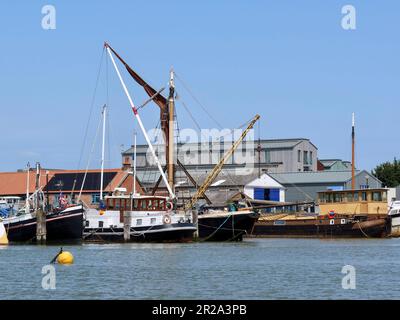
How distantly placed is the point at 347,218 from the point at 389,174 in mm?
66417

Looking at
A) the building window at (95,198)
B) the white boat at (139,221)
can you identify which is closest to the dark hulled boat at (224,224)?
the white boat at (139,221)

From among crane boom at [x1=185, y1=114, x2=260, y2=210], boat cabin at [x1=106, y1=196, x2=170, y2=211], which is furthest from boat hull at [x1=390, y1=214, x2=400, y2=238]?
boat cabin at [x1=106, y1=196, x2=170, y2=211]

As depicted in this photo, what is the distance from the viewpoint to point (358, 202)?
10131 centimetres

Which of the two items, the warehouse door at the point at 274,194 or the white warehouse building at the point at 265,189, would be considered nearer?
the white warehouse building at the point at 265,189

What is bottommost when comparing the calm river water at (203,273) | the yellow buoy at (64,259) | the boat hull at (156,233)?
the calm river water at (203,273)

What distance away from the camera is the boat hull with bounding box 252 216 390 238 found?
99.8 m

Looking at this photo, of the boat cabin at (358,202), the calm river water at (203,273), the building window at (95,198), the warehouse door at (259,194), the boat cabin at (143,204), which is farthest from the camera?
the warehouse door at (259,194)

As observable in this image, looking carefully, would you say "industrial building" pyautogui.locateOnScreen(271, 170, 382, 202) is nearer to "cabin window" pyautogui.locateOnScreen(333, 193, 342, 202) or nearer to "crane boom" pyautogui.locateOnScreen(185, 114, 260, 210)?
"cabin window" pyautogui.locateOnScreen(333, 193, 342, 202)

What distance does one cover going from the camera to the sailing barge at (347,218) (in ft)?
328

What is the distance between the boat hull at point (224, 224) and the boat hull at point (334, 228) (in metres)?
14.0

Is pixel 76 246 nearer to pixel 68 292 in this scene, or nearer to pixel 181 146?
pixel 68 292

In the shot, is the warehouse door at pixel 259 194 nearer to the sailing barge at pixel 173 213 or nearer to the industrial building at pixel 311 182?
the industrial building at pixel 311 182

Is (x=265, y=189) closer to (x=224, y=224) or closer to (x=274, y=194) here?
(x=274, y=194)
